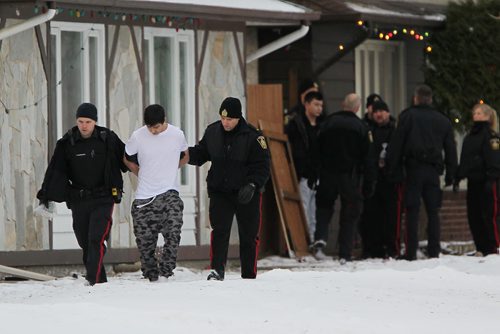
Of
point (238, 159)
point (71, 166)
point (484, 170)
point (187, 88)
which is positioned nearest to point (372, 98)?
point (484, 170)

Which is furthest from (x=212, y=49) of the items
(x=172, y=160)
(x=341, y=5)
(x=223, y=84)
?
(x=172, y=160)

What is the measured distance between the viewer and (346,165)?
856 inches

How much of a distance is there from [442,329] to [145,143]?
449 centimetres

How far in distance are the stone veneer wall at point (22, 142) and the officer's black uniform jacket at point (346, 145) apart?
3650mm

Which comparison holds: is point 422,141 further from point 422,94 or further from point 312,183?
point 312,183

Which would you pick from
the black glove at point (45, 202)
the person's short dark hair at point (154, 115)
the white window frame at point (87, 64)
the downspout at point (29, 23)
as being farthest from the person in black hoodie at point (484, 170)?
the black glove at point (45, 202)

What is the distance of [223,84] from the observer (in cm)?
2181

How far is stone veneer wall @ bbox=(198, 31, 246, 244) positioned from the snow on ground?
268cm

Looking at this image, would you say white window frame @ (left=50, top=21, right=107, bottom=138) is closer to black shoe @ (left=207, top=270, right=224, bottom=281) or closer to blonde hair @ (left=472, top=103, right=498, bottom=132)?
black shoe @ (left=207, top=270, right=224, bottom=281)

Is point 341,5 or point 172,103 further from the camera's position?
point 341,5

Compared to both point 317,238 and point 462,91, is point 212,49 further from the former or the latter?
point 462,91

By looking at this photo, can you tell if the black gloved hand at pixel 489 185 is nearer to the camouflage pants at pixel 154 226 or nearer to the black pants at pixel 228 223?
the black pants at pixel 228 223

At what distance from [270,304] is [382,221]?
870 cm

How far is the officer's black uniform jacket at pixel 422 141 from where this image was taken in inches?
860
